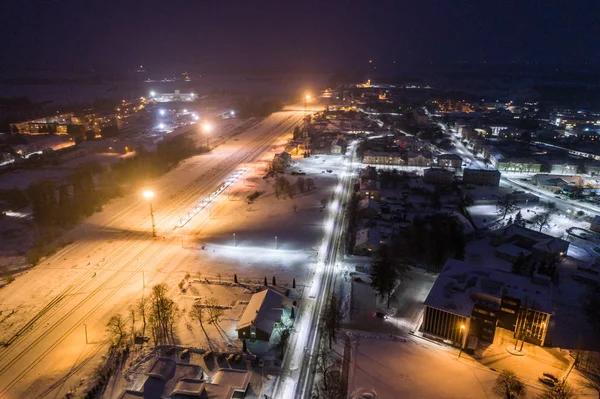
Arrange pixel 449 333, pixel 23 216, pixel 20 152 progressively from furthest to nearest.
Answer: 1. pixel 20 152
2. pixel 23 216
3. pixel 449 333

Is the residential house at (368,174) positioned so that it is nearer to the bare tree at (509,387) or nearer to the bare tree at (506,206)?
the bare tree at (506,206)

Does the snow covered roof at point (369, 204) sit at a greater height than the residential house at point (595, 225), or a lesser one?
greater

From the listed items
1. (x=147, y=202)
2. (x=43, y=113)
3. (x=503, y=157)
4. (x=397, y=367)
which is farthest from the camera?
(x=43, y=113)

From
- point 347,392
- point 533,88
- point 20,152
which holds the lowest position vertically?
point 347,392

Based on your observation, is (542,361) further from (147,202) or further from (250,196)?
(147,202)

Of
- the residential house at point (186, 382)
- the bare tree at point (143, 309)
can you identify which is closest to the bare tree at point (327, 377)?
the residential house at point (186, 382)

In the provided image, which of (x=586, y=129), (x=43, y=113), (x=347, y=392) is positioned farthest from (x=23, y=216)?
(x=586, y=129)

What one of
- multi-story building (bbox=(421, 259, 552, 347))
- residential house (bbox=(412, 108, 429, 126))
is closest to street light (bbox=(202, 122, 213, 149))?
residential house (bbox=(412, 108, 429, 126))

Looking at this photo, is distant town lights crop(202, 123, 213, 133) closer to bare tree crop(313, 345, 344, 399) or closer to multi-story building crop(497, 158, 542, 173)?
multi-story building crop(497, 158, 542, 173)
